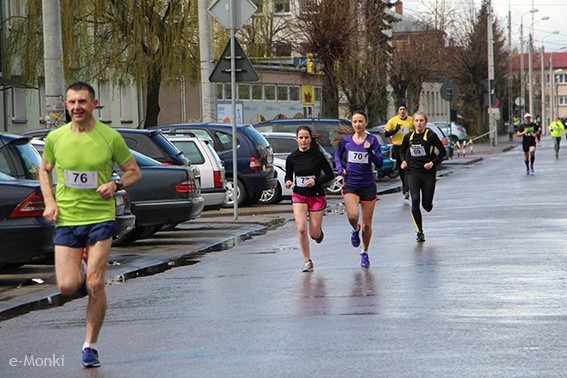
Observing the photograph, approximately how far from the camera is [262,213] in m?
24.0

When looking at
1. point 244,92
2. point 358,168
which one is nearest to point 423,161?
point 358,168

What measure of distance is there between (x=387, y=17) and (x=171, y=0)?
1159 inches

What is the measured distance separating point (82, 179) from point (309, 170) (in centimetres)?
594

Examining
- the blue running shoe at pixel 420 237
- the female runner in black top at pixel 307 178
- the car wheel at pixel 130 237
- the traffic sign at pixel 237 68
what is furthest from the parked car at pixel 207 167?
the female runner in black top at pixel 307 178

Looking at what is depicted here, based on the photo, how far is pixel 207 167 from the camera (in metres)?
22.2

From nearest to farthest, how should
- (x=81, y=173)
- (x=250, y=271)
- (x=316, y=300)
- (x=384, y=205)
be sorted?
(x=81, y=173) → (x=316, y=300) → (x=250, y=271) → (x=384, y=205)

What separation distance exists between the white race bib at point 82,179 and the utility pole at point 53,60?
12.2m

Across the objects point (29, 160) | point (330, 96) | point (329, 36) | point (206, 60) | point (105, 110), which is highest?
point (329, 36)

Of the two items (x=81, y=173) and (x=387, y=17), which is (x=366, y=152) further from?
(x=387, y=17)

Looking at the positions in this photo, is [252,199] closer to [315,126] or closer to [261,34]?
[315,126]

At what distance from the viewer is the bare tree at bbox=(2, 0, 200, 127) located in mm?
37000

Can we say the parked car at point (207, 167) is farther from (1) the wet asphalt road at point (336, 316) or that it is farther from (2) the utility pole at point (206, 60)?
(2) the utility pole at point (206, 60)

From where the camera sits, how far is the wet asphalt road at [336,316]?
25.7 feet

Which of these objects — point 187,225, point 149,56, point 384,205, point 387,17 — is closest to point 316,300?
point 187,225
